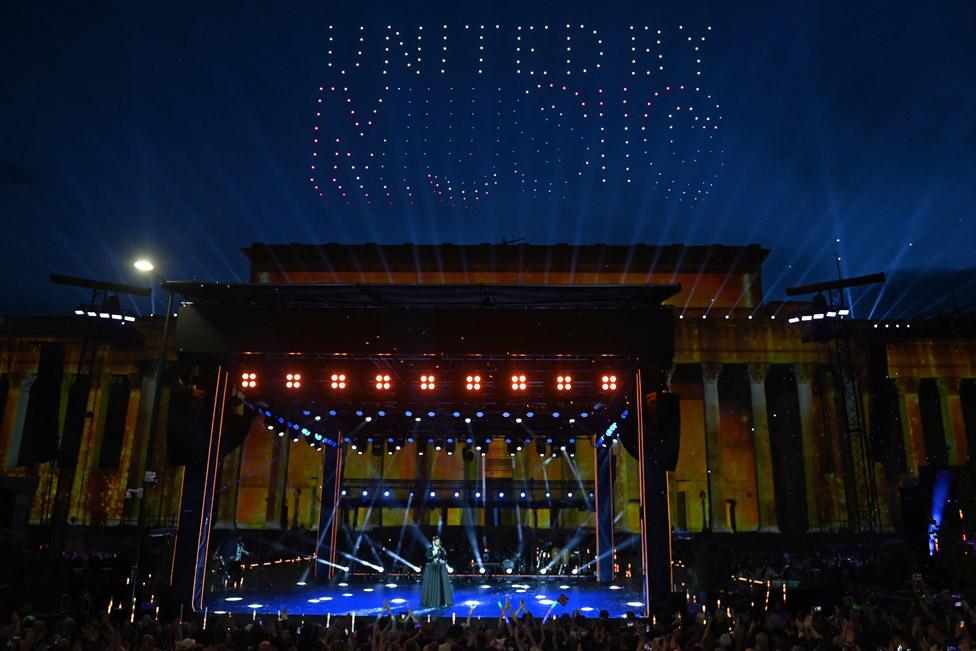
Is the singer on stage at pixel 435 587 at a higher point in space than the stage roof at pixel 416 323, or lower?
lower

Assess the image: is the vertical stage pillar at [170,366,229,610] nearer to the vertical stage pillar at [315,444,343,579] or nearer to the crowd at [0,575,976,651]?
the crowd at [0,575,976,651]

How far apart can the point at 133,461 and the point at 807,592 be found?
112 feet

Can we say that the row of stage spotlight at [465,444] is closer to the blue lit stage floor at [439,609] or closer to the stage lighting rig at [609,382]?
the blue lit stage floor at [439,609]

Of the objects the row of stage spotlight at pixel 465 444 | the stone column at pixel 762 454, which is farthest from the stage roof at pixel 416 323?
the stone column at pixel 762 454

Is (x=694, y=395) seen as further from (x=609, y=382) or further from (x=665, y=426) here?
(x=665, y=426)

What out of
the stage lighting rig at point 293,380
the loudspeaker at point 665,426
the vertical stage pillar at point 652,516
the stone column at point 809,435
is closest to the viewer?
the vertical stage pillar at point 652,516

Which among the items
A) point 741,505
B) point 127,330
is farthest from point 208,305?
point 741,505

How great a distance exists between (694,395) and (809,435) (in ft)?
28.7

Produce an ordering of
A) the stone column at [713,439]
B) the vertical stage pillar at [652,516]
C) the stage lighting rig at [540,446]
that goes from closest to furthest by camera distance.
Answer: the vertical stage pillar at [652,516]
the stage lighting rig at [540,446]
the stone column at [713,439]

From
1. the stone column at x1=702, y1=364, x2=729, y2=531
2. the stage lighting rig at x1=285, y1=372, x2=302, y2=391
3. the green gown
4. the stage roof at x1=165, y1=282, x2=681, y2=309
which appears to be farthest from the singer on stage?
the stone column at x1=702, y1=364, x2=729, y2=531

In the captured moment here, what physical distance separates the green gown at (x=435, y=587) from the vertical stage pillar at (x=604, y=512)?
9225mm

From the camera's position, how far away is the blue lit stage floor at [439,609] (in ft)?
59.5

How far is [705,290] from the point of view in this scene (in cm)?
4472

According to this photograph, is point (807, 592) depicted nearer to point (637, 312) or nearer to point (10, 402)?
point (637, 312)
